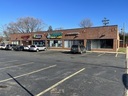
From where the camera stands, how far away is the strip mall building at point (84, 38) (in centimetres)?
3670

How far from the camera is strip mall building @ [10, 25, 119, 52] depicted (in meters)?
36.7

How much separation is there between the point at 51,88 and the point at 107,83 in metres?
2.89

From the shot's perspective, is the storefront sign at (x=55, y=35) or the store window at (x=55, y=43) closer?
the storefront sign at (x=55, y=35)

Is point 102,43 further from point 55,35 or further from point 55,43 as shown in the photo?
point 55,43

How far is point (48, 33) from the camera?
46969 millimetres

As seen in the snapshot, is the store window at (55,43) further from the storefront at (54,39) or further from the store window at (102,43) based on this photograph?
the store window at (102,43)

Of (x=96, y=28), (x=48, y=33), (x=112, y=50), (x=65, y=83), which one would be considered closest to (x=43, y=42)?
(x=48, y=33)

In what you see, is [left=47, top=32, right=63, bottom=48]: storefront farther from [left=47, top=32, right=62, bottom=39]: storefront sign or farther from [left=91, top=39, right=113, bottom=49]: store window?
[left=91, top=39, right=113, bottom=49]: store window

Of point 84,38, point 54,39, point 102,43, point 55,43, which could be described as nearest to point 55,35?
point 54,39

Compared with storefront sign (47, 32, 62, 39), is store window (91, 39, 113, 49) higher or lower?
lower

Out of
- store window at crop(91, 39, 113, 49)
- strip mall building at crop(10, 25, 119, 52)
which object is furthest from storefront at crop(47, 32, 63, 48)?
store window at crop(91, 39, 113, 49)

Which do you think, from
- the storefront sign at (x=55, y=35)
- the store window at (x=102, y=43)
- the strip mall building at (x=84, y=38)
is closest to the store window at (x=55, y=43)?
the strip mall building at (x=84, y=38)

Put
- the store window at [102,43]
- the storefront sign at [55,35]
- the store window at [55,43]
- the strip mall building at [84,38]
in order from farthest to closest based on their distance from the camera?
1. the store window at [55,43]
2. the storefront sign at [55,35]
3. the store window at [102,43]
4. the strip mall building at [84,38]

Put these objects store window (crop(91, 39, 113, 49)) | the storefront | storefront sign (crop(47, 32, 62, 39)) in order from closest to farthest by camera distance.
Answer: store window (crop(91, 39, 113, 49))
storefront sign (crop(47, 32, 62, 39))
the storefront
